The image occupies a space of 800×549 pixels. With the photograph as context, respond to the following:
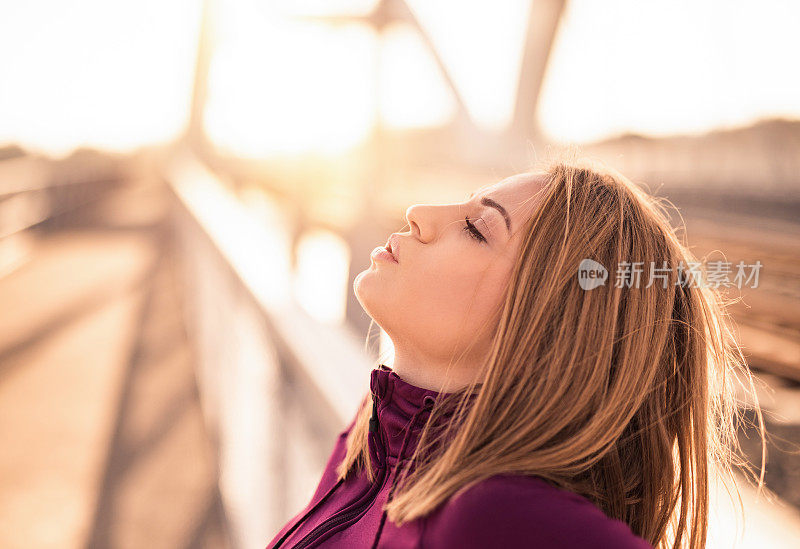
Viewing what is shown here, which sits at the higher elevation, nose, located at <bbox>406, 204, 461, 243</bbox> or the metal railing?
nose, located at <bbox>406, 204, 461, 243</bbox>

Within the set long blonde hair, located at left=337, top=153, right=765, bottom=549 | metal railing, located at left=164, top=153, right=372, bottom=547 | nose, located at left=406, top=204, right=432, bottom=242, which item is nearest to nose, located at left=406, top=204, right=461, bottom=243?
nose, located at left=406, top=204, right=432, bottom=242

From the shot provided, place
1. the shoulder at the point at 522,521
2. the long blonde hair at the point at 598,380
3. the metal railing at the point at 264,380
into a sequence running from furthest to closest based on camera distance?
the metal railing at the point at 264,380 → the long blonde hair at the point at 598,380 → the shoulder at the point at 522,521

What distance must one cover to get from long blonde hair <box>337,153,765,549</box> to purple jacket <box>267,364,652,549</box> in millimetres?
36

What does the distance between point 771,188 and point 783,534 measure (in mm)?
2581

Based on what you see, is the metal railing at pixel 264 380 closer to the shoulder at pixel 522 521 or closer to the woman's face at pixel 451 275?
the woman's face at pixel 451 275

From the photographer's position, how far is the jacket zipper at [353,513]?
1.11 meters

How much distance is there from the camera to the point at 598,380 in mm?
968

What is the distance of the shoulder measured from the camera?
0.75 m

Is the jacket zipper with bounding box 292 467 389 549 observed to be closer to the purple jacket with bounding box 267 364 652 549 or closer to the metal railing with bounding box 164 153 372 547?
the purple jacket with bounding box 267 364 652 549

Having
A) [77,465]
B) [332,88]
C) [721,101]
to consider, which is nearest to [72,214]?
[332,88]

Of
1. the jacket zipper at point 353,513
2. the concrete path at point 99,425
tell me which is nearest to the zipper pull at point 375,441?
the jacket zipper at point 353,513

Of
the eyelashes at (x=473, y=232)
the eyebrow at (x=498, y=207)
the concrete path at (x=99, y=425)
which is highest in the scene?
the eyebrow at (x=498, y=207)

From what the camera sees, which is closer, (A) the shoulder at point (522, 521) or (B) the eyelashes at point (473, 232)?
(A) the shoulder at point (522, 521)

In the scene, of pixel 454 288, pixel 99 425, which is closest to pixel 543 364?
pixel 454 288
